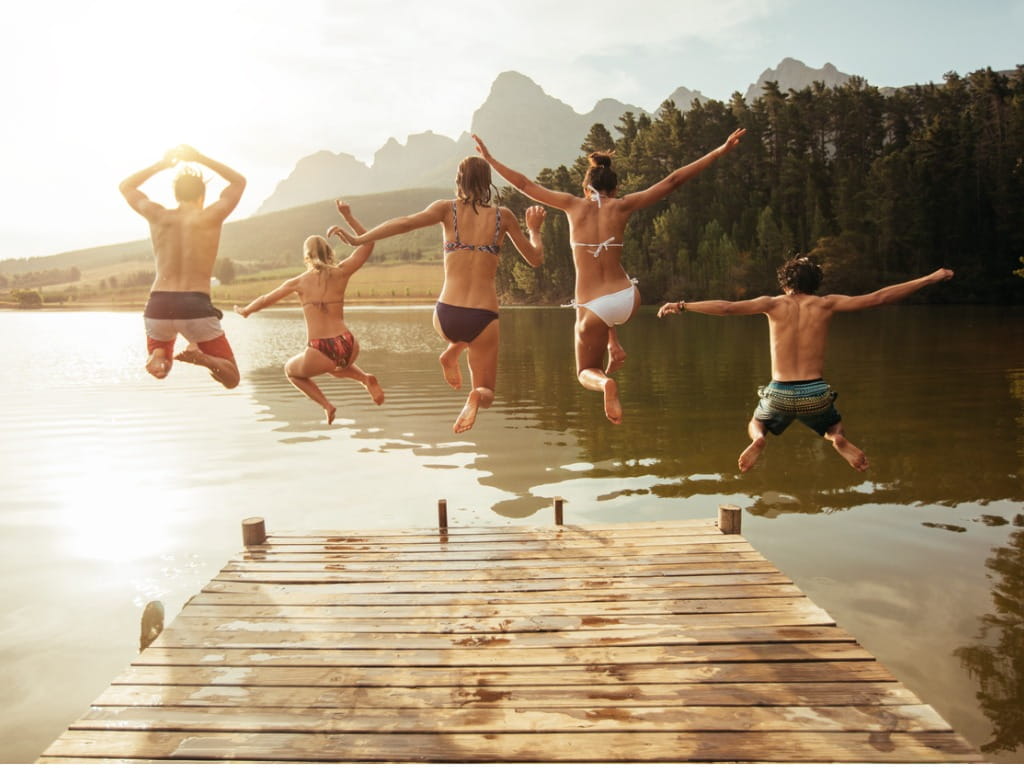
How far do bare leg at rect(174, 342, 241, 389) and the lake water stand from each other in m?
7.73

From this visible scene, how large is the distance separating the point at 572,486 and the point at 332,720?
53.1 feet

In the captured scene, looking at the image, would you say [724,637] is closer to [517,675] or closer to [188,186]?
[517,675]

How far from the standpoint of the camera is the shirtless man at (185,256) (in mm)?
6621

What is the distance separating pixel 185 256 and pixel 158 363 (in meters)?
1.13

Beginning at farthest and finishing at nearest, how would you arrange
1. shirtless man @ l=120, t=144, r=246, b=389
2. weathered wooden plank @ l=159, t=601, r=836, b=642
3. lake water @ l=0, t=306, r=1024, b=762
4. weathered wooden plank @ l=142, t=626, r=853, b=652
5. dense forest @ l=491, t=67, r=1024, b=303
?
dense forest @ l=491, t=67, r=1024, b=303 < lake water @ l=0, t=306, r=1024, b=762 < weathered wooden plank @ l=159, t=601, r=836, b=642 < weathered wooden plank @ l=142, t=626, r=853, b=652 < shirtless man @ l=120, t=144, r=246, b=389

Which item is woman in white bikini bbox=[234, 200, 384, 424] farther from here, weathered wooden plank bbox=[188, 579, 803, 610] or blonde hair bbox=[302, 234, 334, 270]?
weathered wooden plank bbox=[188, 579, 803, 610]

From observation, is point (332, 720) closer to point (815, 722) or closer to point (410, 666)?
point (410, 666)

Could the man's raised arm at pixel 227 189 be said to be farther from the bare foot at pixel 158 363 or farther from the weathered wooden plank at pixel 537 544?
the weathered wooden plank at pixel 537 544

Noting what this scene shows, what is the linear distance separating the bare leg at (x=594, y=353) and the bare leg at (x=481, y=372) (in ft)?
3.07

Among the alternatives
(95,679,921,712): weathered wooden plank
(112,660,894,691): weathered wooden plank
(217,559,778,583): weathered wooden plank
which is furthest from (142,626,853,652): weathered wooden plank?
(217,559,778,583): weathered wooden plank

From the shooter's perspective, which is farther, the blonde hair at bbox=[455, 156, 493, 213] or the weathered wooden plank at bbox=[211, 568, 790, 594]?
the weathered wooden plank at bbox=[211, 568, 790, 594]

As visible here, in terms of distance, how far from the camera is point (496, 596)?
11.6 meters

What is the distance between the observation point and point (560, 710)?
332 inches

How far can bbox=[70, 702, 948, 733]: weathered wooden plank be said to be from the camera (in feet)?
26.5
